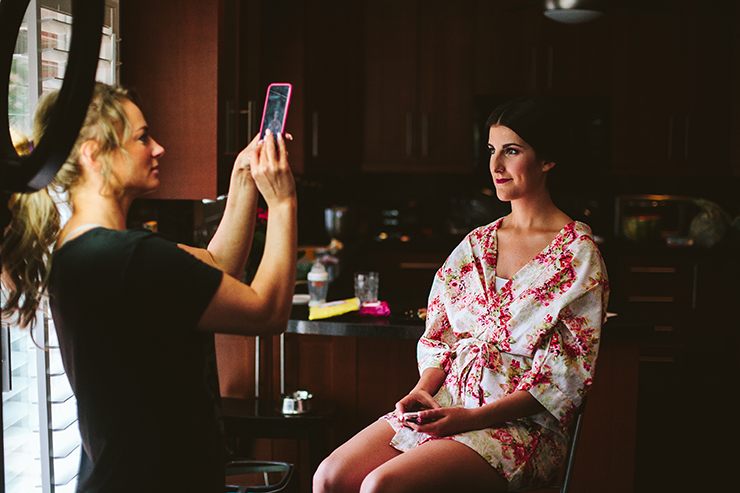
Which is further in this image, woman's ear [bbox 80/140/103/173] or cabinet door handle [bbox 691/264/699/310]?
cabinet door handle [bbox 691/264/699/310]

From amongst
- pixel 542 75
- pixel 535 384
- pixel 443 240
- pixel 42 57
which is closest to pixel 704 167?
pixel 542 75

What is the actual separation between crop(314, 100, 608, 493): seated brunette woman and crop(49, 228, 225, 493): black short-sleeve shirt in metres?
0.53

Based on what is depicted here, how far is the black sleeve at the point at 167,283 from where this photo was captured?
0.91m

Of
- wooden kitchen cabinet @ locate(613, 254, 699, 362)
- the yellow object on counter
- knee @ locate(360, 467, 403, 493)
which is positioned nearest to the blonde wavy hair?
knee @ locate(360, 467, 403, 493)

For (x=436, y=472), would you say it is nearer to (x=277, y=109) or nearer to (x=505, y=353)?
(x=505, y=353)

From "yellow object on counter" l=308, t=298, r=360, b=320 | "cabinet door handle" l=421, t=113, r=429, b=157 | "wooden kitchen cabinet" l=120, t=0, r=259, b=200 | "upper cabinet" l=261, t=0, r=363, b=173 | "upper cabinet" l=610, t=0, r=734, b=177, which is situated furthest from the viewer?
"cabinet door handle" l=421, t=113, r=429, b=157

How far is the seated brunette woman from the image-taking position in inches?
56.9

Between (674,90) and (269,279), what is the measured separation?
Result: 4.12 meters

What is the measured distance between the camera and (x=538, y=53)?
438cm

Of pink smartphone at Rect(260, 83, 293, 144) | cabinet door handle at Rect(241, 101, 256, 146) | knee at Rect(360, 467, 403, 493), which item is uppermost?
cabinet door handle at Rect(241, 101, 256, 146)

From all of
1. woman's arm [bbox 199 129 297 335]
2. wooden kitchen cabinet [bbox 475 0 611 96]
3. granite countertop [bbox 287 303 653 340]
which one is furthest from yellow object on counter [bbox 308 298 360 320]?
wooden kitchen cabinet [bbox 475 0 611 96]

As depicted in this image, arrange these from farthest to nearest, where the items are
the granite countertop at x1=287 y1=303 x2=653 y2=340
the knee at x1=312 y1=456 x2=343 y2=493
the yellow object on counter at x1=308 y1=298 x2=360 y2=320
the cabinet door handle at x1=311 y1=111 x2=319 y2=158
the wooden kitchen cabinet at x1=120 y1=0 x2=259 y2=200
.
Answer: the cabinet door handle at x1=311 y1=111 x2=319 y2=158
the yellow object on counter at x1=308 y1=298 x2=360 y2=320
the granite countertop at x1=287 y1=303 x2=653 y2=340
the wooden kitchen cabinet at x1=120 y1=0 x2=259 y2=200
the knee at x1=312 y1=456 x2=343 y2=493

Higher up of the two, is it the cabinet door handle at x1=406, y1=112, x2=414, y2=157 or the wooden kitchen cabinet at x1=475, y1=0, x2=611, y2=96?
the wooden kitchen cabinet at x1=475, y1=0, x2=611, y2=96

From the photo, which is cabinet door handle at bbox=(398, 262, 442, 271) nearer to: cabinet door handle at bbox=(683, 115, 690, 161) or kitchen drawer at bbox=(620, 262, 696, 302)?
kitchen drawer at bbox=(620, 262, 696, 302)
